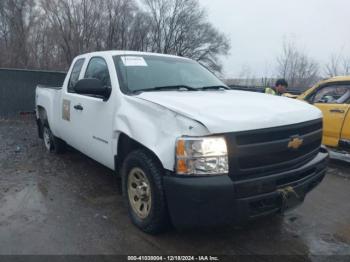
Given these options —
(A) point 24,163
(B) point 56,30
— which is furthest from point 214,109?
(B) point 56,30

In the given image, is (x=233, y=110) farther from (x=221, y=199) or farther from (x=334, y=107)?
(x=334, y=107)

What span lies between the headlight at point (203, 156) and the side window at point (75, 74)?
301 cm

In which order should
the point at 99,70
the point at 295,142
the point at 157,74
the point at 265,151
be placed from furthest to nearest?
the point at 99,70, the point at 157,74, the point at 295,142, the point at 265,151

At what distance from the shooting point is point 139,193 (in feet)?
11.0

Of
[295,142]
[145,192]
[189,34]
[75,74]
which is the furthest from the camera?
[189,34]

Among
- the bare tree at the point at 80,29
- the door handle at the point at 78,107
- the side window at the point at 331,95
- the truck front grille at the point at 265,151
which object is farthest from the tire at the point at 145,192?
the bare tree at the point at 80,29

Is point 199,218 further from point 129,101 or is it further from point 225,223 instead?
point 129,101

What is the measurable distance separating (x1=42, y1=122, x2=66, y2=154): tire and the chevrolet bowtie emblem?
4483 mm

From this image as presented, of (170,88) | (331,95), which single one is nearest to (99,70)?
(170,88)

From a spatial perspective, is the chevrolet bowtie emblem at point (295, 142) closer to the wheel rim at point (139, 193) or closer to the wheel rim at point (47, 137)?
the wheel rim at point (139, 193)

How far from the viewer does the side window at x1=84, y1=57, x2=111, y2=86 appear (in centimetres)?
421

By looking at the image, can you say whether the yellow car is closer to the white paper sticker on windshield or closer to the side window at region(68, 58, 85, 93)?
the white paper sticker on windshield

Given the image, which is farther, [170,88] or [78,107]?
[78,107]

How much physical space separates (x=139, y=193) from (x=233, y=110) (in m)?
1.22
